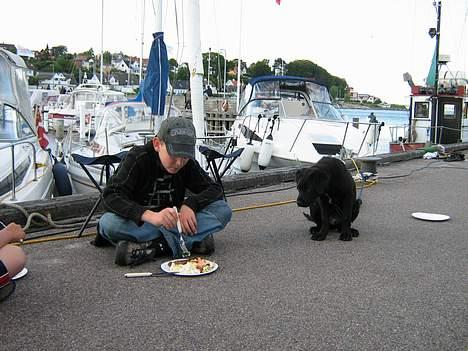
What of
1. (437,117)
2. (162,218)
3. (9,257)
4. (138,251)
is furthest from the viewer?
(437,117)

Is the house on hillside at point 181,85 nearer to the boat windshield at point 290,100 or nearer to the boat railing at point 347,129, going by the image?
the boat windshield at point 290,100

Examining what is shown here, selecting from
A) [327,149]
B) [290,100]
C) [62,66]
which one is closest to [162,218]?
[327,149]

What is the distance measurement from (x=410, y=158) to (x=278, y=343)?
13.7m

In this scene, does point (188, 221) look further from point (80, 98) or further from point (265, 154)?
point (80, 98)

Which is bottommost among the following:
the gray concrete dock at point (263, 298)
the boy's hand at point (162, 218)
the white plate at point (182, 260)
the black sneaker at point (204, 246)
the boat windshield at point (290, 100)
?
the gray concrete dock at point (263, 298)

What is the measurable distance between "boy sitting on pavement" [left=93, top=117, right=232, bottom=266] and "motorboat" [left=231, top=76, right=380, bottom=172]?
9.51 m

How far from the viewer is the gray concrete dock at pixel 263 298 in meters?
3.08

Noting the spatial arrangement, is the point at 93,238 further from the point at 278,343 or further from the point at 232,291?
the point at 278,343

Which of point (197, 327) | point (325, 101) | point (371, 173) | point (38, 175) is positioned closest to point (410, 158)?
point (325, 101)

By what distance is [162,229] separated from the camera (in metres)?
4.55

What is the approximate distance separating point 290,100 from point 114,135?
20.8ft

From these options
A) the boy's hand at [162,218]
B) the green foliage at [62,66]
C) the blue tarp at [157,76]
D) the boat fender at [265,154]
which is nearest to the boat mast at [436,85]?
the boat fender at [265,154]

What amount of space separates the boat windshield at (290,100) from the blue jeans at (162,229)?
38.4ft

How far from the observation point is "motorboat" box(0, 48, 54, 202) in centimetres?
680
